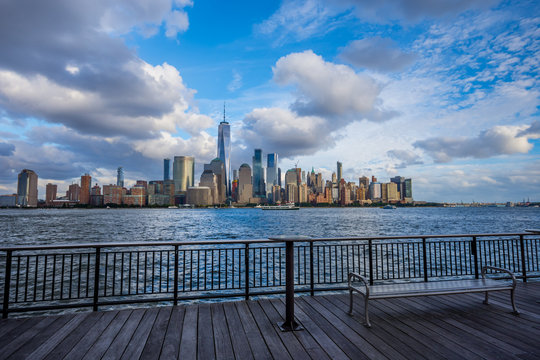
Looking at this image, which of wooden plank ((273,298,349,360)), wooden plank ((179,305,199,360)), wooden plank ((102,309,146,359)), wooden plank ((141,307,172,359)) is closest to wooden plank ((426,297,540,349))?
wooden plank ((273,298,349,360))

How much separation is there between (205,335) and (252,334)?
0.66 meters

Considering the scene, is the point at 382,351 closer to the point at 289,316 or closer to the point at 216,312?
the point at 289,316

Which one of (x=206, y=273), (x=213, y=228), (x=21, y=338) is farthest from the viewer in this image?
(x=213, y=228)

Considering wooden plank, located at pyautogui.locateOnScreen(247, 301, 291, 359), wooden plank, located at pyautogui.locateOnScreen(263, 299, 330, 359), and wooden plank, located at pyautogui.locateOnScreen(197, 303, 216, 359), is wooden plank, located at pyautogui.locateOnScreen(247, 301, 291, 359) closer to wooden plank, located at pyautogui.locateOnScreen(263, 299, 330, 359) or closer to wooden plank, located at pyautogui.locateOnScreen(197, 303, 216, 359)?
wooden plank, located at pyautogui.locateOnScreen(263, 299, 330, 359)

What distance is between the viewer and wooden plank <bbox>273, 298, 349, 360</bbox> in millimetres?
3152

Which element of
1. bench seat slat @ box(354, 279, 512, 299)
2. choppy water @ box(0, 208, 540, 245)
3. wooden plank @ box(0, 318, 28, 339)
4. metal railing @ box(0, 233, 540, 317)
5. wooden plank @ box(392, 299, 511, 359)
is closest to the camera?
wooden plank @ box(392, 299, 511, 359)

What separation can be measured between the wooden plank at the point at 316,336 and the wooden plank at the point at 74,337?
118 inches

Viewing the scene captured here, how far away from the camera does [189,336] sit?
3602 millimetres

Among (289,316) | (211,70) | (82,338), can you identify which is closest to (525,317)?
(289,316)

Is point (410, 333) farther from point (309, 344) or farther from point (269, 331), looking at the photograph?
point (269, 331)

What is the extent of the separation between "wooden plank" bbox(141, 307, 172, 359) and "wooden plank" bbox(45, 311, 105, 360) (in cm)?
93

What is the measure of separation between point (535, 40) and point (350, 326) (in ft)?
46.9

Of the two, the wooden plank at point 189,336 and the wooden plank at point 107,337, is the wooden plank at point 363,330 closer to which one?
the wooden plank at point 189,336

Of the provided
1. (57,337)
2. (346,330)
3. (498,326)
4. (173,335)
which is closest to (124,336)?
(173,335)
